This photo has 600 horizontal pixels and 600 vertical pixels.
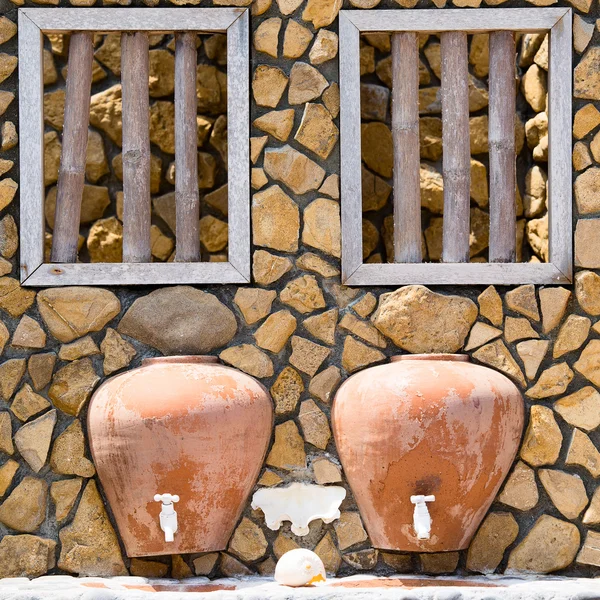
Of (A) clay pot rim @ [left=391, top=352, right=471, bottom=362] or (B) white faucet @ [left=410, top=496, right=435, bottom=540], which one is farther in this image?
(A) clay pot rim @ [left=391, top=352, right=471, bottom=362]

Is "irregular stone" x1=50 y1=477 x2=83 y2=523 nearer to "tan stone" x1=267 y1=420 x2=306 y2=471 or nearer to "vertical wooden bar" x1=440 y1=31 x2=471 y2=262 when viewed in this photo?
"tan stone" x1=267 y1=420 x2=306 y2=471

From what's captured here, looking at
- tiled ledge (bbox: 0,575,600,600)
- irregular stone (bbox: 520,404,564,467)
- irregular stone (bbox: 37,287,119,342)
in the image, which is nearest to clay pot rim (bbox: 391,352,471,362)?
irregular stone (bbox: 520,404,564,467)

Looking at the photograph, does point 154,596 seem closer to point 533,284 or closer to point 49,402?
point 49,402

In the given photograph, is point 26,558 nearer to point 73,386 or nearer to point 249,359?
point 73,386

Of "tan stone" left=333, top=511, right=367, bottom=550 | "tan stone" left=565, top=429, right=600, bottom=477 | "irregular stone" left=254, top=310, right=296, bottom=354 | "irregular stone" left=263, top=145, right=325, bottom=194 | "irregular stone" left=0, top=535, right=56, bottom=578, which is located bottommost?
"irregular stone" left=0, top=535, right=56, bottom=578

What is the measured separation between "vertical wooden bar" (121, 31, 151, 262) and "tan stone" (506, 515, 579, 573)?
6.55 ft

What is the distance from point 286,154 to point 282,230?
33cm

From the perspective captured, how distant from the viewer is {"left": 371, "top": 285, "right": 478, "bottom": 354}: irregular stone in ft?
15.3

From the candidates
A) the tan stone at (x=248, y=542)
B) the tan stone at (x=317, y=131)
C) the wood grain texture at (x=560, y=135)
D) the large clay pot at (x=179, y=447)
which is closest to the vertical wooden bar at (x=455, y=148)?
the wood grain texture at (x=560, y=135)

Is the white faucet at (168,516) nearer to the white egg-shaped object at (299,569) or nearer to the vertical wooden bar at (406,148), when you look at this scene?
the white egg-shaped object at (299,569)

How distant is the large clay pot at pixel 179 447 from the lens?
4352 millimetres

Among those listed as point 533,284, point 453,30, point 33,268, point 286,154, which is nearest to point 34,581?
point 33,268

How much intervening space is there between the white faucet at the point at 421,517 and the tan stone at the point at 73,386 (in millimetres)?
1421

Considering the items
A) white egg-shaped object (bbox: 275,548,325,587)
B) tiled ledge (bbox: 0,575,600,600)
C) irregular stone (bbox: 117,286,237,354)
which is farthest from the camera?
irregular stone (bbox: 117,286,237,354)
